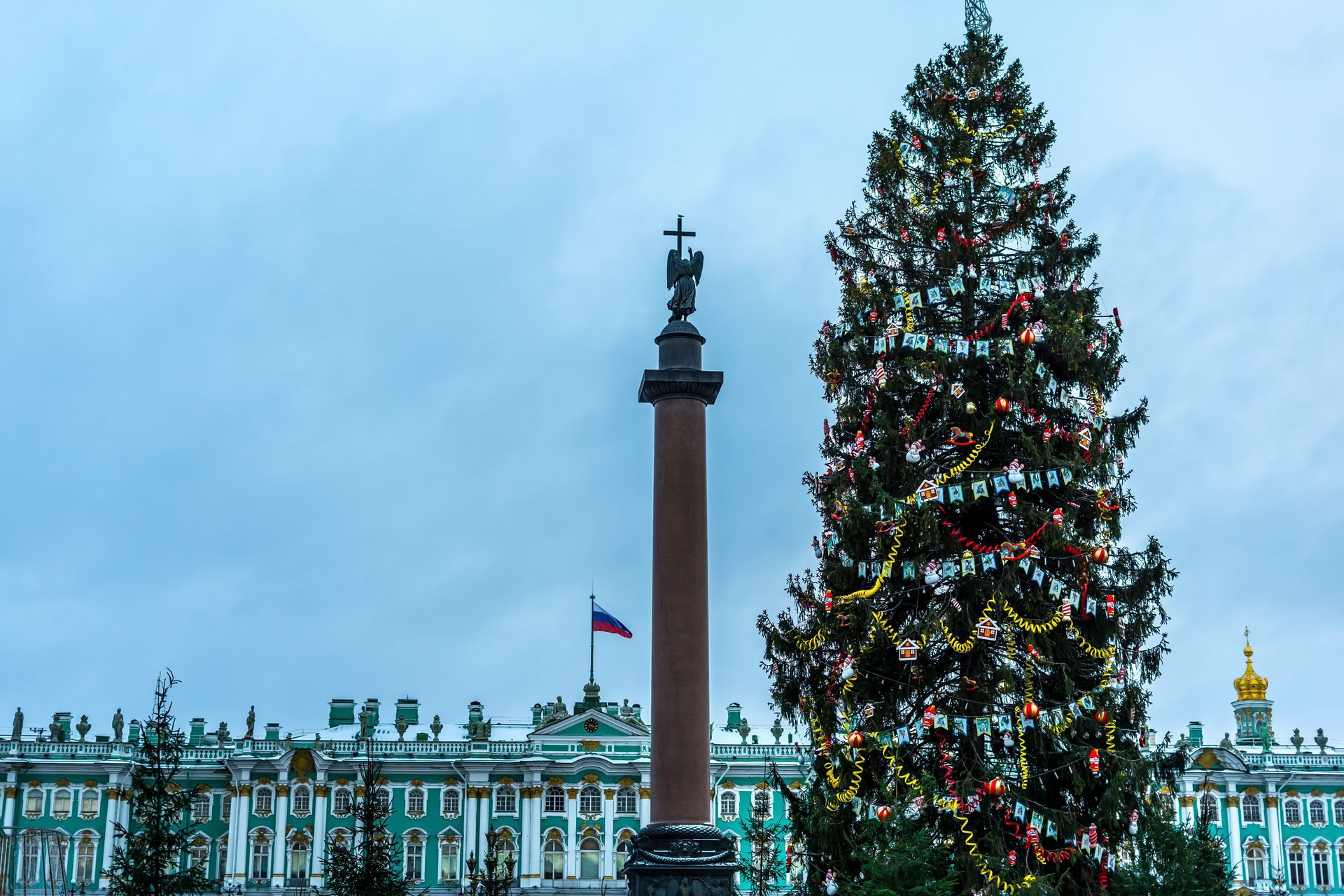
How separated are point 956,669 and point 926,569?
1866 mm

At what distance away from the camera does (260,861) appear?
7669 cm

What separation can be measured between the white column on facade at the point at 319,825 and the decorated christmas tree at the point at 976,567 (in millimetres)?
52964

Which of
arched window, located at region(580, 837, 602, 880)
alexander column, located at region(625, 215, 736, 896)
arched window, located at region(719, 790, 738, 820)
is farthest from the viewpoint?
arched window, located at region(719, 790, 738, 820)

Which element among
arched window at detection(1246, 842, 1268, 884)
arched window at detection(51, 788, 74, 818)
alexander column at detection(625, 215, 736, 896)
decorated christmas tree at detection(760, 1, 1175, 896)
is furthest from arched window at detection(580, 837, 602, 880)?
alexander column at detection(625, 215, 736, 896)

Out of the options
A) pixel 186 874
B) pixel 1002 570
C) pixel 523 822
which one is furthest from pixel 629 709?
pixel 1002 570

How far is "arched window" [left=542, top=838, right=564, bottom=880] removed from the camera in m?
75.9

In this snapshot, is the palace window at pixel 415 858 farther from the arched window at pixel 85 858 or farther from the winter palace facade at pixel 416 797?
the arched window at pixel 85 858

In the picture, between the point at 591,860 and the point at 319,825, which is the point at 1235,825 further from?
the point at 319,825

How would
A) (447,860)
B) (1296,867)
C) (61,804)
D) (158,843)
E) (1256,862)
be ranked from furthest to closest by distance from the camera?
(1256,862) < (1296,867) < (61,804) < (447,860) < (158,843)

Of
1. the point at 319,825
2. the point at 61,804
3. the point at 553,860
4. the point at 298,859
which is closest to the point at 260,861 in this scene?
the point at 298,859

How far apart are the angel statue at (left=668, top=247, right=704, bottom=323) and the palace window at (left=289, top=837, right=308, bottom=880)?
2283 inches

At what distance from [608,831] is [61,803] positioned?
90.3 feet

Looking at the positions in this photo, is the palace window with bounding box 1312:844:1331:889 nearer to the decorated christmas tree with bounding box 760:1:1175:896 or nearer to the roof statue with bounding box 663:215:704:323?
the decorated christmas tree with bounding box 760:1:1175:896

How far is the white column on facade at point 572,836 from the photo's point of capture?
75.9 metres
